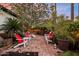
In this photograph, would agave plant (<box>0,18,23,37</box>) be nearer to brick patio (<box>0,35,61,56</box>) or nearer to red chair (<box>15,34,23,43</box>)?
red chair (<box>15,34,23,43</box>)

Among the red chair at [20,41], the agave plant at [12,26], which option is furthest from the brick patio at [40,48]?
the agave plant at [12,26]

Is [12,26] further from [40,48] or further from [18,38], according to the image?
[40,48]

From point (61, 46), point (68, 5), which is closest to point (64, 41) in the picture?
point (61, 46)

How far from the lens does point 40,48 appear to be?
2.50 metres

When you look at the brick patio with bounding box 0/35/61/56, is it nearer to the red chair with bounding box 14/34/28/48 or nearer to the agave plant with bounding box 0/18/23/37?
the red chair with bounding box 14/34/28/48

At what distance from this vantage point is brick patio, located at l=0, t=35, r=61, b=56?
2494 mm

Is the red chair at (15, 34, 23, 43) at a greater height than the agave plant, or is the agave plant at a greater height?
the agave plant

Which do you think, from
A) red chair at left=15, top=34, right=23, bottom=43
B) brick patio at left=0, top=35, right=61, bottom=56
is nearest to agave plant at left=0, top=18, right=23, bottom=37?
red chair at left=15, top=34, right=23, bottom=43

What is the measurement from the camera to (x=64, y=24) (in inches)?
98.0

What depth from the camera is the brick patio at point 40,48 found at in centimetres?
249

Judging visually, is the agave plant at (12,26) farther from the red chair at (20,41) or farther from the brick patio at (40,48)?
the brick patio at (40,48)

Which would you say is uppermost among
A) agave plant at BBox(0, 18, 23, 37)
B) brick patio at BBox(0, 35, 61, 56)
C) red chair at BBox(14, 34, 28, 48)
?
agave plant at BBox(0, 18, 23, 37)

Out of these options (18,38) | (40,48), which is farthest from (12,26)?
(40,48)

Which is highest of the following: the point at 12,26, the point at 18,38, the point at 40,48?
the point at 12,26
